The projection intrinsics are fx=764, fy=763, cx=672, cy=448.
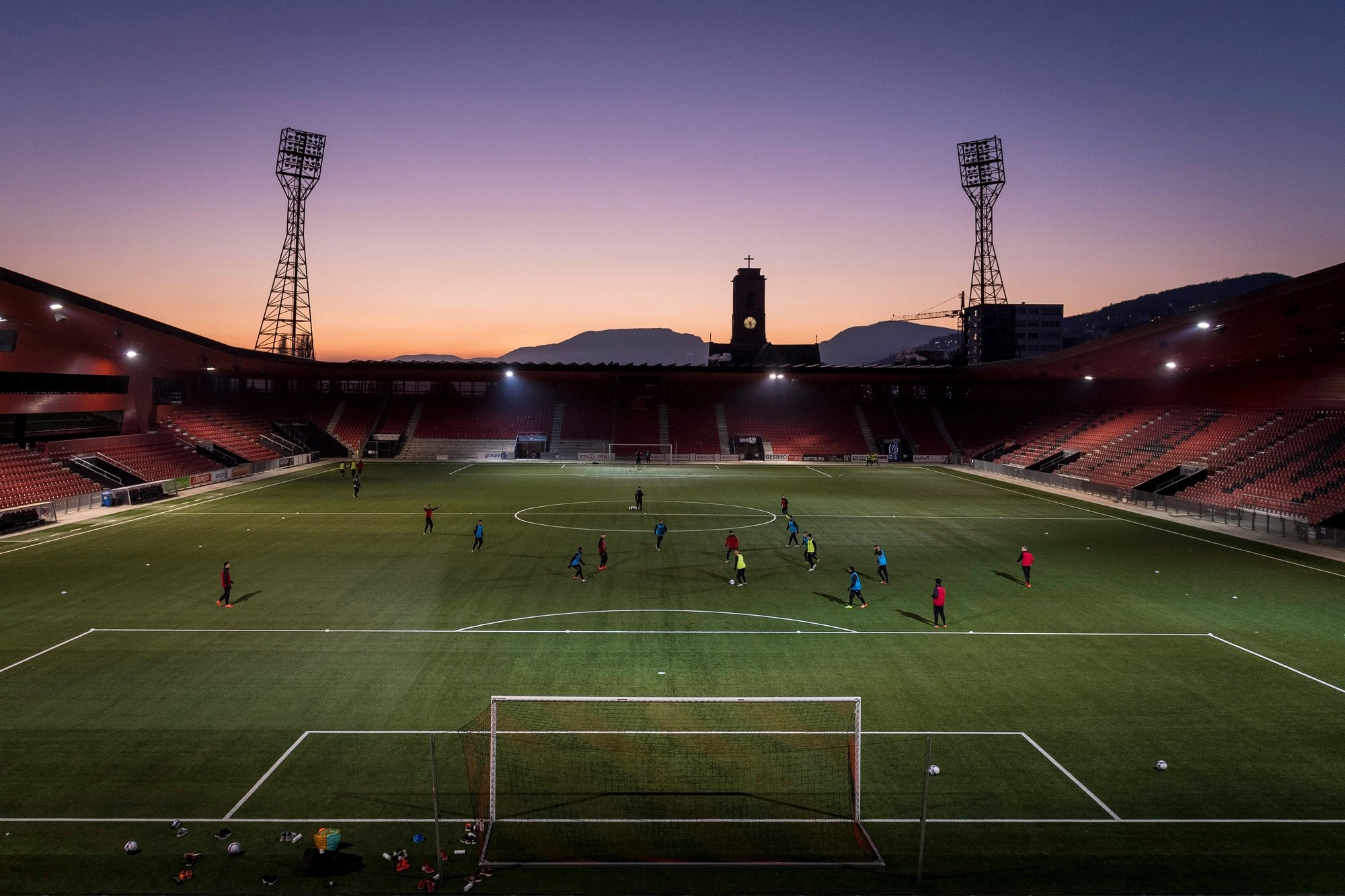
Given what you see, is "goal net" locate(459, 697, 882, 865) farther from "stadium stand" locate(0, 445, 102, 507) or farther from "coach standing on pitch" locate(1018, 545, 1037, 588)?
"stadium stand" locate(0, 445, 102, 507)

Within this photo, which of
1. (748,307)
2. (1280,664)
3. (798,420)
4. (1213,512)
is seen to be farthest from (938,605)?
(748,307)

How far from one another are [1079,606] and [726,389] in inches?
2460

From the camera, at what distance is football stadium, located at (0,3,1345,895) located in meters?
10.1

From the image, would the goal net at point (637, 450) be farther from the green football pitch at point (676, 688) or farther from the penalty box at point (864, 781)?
the penalty box at point (864, 781)

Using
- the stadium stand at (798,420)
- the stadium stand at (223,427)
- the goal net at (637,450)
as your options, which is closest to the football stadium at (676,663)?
the stadium stand at (223,427)

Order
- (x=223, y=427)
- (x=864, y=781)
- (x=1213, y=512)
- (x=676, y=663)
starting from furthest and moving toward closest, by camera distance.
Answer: (x=223, y=427) < (x=1213, y=512) < (x=676, y=663) < (x=864, y=781)

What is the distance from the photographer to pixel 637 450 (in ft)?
242

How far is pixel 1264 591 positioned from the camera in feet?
77.5

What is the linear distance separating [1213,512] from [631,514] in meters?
28.7

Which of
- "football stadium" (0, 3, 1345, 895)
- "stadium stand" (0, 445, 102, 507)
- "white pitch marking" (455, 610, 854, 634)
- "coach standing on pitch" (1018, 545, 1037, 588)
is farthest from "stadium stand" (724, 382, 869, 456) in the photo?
"white pitch marking" (455, 610, 854, 634)

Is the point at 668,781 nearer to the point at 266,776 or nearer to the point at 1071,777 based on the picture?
the point at 266,776

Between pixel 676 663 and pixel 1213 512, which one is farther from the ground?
pixel 1213 512

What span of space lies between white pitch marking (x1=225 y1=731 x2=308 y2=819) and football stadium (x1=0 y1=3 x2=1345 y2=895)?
0.10m

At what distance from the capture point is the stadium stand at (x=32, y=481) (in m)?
35.5
